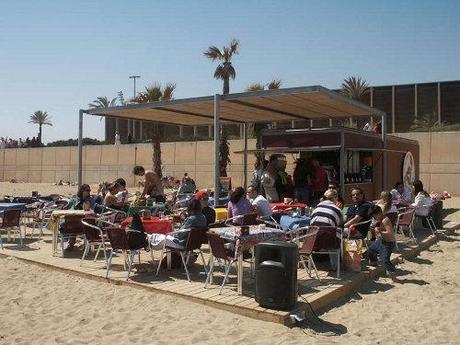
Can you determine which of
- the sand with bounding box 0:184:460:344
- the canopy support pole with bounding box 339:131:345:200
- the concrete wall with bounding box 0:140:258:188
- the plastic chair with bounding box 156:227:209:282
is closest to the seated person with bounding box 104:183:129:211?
the sand with bounding box 0:184:460:344

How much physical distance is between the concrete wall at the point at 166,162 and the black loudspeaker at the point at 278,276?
1759cm

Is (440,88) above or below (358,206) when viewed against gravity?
above

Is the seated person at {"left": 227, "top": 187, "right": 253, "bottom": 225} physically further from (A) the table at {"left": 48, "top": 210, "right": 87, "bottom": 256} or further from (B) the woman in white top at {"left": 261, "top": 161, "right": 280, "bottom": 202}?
(B) the woman in white top at {"left": 261, "top": 161, "right": 280, "bottom": 202}

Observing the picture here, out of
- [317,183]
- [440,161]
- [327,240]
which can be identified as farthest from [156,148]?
[327,240]

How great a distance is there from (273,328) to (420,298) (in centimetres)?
222

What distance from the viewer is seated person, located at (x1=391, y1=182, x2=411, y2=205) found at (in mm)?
10794

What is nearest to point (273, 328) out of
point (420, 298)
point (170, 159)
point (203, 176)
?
point (420, 298)

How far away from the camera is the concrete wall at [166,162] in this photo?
2136 cm

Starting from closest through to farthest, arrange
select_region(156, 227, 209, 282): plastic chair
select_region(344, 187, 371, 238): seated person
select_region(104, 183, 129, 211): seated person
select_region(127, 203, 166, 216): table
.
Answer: select_region(156, 227, 209, 282): plastic chair, select_region(344, 187, 371, 238): seated person, select_region(127, 203, 166, 216): table, select_region(104, 183, 129, 211): seated person

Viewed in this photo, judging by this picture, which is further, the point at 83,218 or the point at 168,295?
the point at 83,218

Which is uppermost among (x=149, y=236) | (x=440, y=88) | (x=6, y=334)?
(x=440, y=88)

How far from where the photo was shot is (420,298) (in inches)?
245

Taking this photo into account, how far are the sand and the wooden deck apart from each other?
0.31 ft

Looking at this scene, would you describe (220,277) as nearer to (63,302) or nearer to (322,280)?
(322,280)
